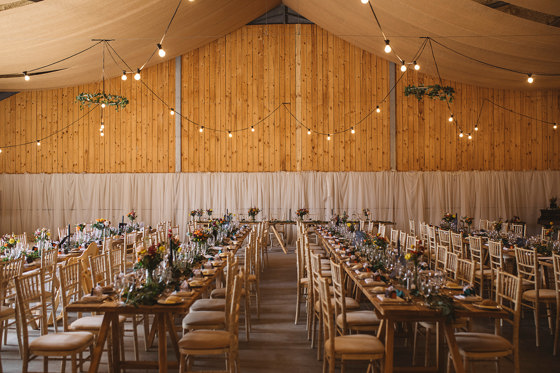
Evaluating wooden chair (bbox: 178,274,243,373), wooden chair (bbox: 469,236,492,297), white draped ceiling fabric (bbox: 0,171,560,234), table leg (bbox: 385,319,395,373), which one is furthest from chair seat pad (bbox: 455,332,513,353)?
white draped ceiling fabric (bbox: 0,171,560,234)

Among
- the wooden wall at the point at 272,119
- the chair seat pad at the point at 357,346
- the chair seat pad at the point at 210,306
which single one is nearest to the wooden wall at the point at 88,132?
the wooden wall at the point at 272,119

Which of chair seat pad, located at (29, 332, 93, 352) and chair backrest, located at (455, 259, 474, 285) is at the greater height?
chair backrest, located at (455, 259, 474, 285)

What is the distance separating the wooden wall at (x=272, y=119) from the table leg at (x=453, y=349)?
36.4 feet

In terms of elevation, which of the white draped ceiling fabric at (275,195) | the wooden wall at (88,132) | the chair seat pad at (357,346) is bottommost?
the chair seat pad at (357,346)

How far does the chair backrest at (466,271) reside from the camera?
479 cm

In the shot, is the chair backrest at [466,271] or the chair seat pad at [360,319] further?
the chair backrest at [466,271]

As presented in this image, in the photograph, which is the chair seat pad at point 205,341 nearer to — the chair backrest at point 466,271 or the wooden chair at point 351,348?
the wooden chair at point 351,348

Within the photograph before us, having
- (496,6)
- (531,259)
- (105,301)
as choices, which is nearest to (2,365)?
(105,301)

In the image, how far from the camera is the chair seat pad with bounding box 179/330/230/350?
3.73m

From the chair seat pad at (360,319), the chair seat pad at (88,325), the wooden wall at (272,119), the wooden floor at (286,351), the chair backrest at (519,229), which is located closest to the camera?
the chair seat pad at (88,325)

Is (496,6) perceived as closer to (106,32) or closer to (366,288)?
(366,288)

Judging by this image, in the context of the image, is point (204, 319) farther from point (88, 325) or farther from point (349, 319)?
point (349, 319)

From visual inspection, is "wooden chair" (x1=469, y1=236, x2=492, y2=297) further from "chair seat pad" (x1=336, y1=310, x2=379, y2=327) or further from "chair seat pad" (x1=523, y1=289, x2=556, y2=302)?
"chair seat pad" (x1=336, y1=310, x2=379, y2=327)

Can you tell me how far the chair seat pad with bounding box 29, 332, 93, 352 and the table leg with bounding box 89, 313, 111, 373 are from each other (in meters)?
0.11
